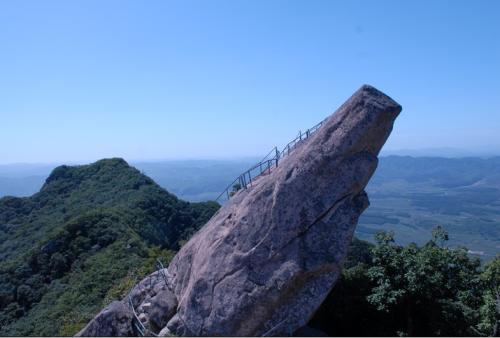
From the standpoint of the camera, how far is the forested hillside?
33750 millimetres

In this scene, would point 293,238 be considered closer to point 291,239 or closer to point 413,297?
point 291,239

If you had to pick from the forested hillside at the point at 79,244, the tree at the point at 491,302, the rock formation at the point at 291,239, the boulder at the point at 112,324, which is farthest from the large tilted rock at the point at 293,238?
the forested hillside at the point at 79,244

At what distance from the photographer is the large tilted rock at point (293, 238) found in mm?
13703

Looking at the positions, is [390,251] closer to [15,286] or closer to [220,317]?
[220,317]

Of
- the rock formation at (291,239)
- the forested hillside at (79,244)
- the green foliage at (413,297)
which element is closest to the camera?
the rock formation at (291,239)

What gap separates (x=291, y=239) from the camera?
1400 cm

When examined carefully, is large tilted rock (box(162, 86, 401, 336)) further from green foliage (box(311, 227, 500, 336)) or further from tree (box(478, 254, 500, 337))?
tree (box(478, 254, 500, 337))

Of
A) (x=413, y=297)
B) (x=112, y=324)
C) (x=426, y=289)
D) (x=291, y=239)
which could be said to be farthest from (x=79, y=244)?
(x=426, y=289)

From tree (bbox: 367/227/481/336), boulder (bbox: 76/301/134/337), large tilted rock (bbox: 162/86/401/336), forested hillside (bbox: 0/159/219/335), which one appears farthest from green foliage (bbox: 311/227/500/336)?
forested hillside (bbox: 0/159/219/335)

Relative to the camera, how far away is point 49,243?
44656 millimetres

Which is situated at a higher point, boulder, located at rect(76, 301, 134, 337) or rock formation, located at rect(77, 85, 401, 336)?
rock formation, located at rect(77, 85, 401, 336)

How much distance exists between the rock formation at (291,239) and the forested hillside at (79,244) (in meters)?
10.1

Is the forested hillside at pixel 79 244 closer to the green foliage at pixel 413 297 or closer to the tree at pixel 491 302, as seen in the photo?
the green foliage at pixel 413 297

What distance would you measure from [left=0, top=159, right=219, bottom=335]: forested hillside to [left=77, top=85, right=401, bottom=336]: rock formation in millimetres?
10130
